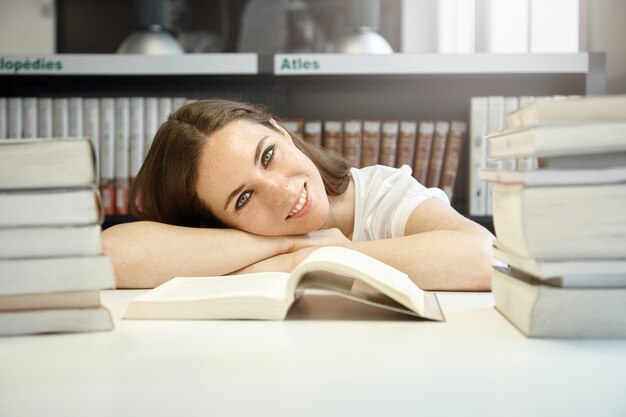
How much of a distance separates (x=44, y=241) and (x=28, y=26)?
2296 millimetres

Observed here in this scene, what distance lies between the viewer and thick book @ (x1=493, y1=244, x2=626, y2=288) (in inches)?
20.1

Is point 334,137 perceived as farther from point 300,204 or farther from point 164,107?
point 300,204

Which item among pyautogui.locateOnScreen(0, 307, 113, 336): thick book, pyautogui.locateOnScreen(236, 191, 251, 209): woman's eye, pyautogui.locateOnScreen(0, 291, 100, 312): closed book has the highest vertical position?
pyautogui.locateOnScreen(236, 191, 251, 209): woman's eye

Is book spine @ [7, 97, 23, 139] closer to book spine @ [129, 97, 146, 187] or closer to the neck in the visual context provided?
book spine @ [129, 97, 146, 187]

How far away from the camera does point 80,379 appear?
435 mm

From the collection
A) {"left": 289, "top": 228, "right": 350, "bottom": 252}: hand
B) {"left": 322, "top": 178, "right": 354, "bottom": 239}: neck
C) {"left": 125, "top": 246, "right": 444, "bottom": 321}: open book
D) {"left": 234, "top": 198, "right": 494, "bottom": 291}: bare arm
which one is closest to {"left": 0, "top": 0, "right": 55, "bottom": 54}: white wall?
{"left": 322, "top": 178, "right": 354, "bottom": 239}: neck

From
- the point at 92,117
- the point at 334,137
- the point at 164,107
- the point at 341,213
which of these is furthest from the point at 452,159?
the point at 92,117

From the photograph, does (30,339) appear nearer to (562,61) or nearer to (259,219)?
(259,219)

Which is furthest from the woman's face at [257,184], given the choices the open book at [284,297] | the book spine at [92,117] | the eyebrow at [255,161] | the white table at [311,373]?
the book spine at [92,117]

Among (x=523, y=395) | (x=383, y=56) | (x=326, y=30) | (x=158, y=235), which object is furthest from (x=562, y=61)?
(x=523, y=395)

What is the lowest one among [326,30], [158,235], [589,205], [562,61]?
[158,235]

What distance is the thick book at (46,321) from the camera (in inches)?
21.0

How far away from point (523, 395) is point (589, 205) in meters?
0.17

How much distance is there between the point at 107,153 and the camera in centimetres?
210
